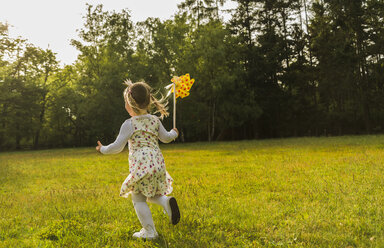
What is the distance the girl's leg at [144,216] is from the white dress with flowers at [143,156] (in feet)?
0.46

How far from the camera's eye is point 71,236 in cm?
416

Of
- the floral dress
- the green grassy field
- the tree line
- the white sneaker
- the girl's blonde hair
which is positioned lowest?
the green grassy field

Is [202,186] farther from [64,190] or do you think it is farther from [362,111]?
[362,111]

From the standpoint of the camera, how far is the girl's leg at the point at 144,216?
12.8ft

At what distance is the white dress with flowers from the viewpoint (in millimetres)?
3844

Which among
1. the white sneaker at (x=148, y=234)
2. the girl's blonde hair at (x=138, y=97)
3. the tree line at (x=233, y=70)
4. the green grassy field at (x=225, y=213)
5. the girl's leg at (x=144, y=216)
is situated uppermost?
the tree line at (x=233, y=70)

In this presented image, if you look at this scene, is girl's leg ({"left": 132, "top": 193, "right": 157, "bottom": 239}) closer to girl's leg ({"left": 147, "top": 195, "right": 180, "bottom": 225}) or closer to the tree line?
girl's leg ({"left": 147, "top": 195, "right": 180, "bottom": 225})

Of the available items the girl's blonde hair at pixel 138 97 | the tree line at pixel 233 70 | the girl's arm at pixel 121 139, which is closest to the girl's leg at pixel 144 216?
the girl's arm at pixel 121 139

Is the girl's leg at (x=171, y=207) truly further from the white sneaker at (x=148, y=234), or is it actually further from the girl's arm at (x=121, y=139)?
the girl's arm at (x=121, y=139)

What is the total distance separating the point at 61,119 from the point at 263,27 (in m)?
29.5

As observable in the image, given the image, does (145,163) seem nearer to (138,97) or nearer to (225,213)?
(138,97)

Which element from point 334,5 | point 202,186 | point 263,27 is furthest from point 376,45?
point 202,186

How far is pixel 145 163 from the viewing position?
12.6ft

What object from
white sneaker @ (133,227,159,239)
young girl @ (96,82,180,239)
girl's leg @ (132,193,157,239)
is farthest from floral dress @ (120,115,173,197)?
white sneaker @ (133,227,159,239)
